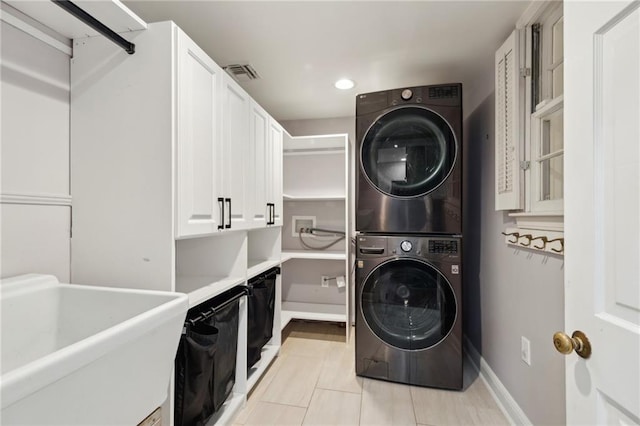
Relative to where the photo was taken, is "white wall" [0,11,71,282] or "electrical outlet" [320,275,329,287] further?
"electrical outlet" [320,275,329,287]

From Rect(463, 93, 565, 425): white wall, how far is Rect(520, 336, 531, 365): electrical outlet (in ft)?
0.09

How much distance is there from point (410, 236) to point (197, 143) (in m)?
1.40

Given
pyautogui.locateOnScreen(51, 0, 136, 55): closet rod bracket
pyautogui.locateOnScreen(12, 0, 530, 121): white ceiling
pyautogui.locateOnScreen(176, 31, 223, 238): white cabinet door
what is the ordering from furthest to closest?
1. pyautogui.locateOnScreen(12, 0, 530, 121): white ceiling
2. pyautogui.locateOnScreen(176, 31, 223, 238): white cabinet door
3. pyautogui.locateOnScreen(51, 0, 136, 55): closet rod bracket

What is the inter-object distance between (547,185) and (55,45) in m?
2.27

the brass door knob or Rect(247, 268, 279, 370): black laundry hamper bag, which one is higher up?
the brass door knob

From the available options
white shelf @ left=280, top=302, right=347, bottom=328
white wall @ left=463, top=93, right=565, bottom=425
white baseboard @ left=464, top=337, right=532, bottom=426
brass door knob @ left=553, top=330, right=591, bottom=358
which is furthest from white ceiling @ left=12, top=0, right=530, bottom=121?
white shelf @ left=280, top=302, right=347, bottom=328

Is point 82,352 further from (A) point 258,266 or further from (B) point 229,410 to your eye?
(A) point 258,266

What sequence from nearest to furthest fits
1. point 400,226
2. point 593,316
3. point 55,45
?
point 593,316
point 55,45
point 400,226

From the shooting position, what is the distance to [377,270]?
1909 mm

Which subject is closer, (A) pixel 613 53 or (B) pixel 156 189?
(A) pixel 613 53

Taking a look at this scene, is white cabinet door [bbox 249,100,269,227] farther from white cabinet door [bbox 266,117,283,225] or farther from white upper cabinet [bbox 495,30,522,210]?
white upper cabinet [bbox 495,30,522,210]

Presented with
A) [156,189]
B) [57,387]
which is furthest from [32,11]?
[57,387]

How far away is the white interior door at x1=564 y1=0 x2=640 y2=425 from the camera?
58 cm

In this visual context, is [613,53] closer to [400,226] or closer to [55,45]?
[400,226]
